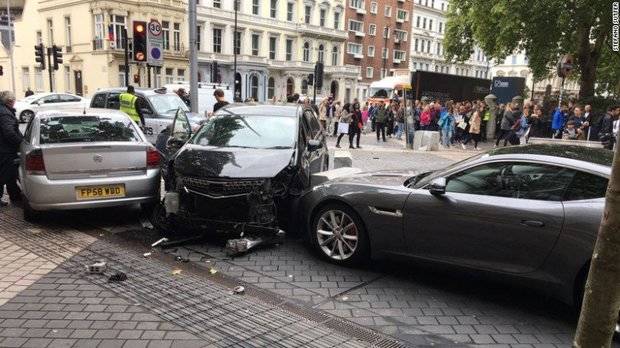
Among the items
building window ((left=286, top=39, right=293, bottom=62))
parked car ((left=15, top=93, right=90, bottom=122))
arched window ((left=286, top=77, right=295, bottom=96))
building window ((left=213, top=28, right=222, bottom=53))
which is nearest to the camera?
parked car ((left=15, top=93, right=90, bottom=122))

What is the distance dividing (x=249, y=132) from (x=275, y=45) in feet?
167

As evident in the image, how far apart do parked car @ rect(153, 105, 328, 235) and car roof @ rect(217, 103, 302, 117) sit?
0.26 metres

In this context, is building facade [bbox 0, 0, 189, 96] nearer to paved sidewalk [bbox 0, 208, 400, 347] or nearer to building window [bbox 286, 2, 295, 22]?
building window [bbox 286, 2, 295, 22]

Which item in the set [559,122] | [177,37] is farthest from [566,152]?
[177,37]

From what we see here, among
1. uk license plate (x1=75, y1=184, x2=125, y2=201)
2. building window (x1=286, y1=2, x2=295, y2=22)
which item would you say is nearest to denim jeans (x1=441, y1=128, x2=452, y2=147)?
uk license plate (x1=75, y1=184, x2=125, y2=201)

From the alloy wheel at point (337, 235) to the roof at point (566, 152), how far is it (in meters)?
1.64

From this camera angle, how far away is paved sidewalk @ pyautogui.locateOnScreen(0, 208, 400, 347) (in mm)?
3771

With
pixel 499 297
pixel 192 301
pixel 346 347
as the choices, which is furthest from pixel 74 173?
pixel 499 297

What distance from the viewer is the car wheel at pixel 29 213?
6645 millimetres

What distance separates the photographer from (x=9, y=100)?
25.5 feet

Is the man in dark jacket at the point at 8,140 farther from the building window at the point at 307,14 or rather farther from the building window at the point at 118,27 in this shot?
the building window at the point at 307,14

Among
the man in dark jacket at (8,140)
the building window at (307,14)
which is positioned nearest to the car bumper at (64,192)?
the man in dark jacket at (8,140)

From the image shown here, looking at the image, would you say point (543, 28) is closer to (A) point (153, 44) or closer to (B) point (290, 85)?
(A) point (153, 44)

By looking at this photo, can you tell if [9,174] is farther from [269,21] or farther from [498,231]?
[269,21]
